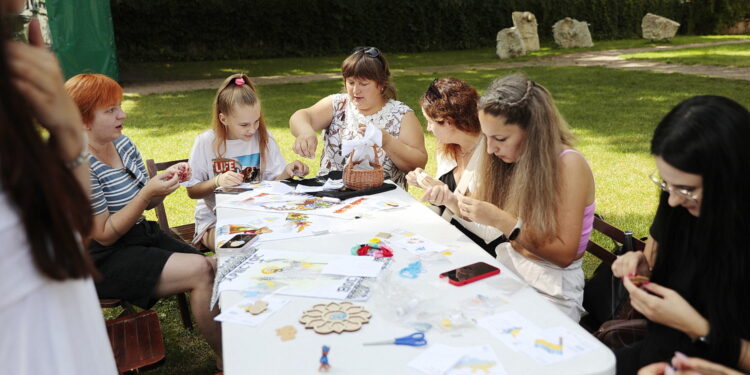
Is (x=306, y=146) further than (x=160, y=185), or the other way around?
(x=306, y=146)

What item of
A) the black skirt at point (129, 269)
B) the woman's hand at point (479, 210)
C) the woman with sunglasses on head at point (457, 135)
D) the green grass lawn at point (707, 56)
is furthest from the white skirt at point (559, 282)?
the green grass lawn at point (707, 56)

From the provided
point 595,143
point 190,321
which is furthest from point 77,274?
point 595,143

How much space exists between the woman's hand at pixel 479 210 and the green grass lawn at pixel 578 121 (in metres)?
1.73

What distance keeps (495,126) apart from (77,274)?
176 centimetres

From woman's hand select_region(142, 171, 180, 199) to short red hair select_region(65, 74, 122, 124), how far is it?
1.56 ft

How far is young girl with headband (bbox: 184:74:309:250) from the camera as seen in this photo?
11.8ft

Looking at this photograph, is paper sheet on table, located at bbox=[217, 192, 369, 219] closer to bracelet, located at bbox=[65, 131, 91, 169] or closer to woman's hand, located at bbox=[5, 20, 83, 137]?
bracelet, located at bbox=[65, 131, 91, 169]

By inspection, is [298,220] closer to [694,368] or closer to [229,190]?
[229,190]

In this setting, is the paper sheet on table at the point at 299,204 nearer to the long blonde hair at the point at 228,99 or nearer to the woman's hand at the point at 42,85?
the long blonde hair at the point at 228,99

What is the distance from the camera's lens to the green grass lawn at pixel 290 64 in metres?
15.6

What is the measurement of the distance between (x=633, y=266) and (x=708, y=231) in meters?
0.36

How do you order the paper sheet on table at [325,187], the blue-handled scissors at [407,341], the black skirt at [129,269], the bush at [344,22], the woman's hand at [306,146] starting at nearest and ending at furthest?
the blue-handled scissors at [407,341] < the black skirt at [129,269] < the paper sheet on table at [325,187] < the woman's hand at [306,146] < the bush at [344,22]

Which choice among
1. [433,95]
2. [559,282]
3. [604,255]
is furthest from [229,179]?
[604,255]

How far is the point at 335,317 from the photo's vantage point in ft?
5.86
